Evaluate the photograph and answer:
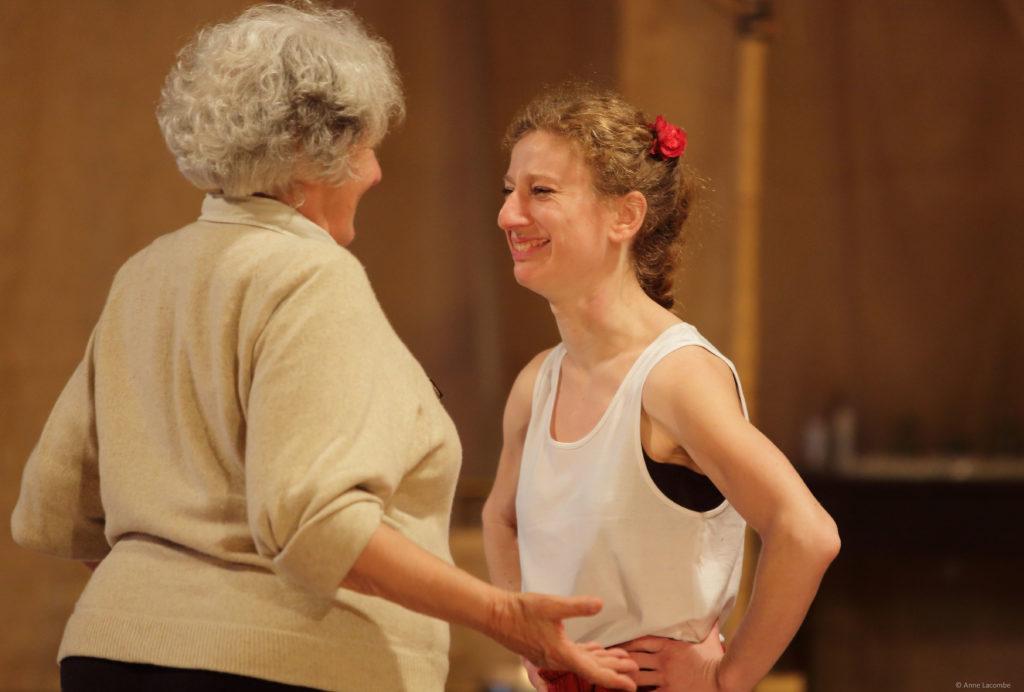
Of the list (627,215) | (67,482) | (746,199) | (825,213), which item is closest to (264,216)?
(67,482)

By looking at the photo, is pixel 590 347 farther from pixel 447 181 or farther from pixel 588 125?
pixel 447 181

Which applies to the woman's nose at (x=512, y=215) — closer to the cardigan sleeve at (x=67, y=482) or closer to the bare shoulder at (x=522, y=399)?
the bare shoulder at (x=522, y=399)

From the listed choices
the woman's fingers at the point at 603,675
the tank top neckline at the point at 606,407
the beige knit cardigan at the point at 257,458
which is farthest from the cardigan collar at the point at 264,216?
the woman's fingers at the point at 603,675

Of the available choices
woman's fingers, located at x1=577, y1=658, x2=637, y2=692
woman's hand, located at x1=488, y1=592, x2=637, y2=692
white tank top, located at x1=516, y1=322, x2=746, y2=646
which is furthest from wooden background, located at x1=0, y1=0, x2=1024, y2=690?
woman's hand, located at x1=488, y1=592, x2=637, y2=692

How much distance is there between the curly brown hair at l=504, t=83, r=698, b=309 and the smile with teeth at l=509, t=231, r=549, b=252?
0.14 metres

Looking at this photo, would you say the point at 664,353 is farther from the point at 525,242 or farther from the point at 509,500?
the point at 509,500

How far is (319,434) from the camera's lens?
157 cm

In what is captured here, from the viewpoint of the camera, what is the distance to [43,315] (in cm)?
418

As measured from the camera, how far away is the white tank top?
81.2 inches

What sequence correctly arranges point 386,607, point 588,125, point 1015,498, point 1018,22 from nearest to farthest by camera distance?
point 386,607, point 588,125, point 1015,498, point 1018,22

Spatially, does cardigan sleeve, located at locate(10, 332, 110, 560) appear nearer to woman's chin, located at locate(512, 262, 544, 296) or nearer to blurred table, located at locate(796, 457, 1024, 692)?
woman's chin, located at locate(512, 262, 544, 296)

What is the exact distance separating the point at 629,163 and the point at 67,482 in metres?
1.14

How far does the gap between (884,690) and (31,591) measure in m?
4.51

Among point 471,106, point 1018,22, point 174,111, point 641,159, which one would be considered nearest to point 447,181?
point 471,106
